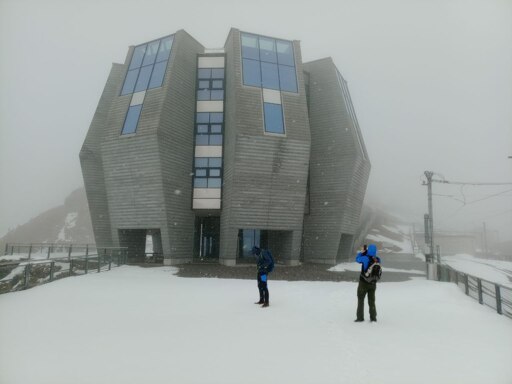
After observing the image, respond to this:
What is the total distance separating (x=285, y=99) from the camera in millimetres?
23438

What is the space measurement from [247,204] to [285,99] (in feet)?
25.8

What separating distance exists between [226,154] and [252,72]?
602 cm

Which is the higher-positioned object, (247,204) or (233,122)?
(233,122)

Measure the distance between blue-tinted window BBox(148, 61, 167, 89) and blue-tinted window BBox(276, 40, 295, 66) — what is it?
8.31 m

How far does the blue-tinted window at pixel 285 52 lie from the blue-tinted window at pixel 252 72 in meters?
1.99

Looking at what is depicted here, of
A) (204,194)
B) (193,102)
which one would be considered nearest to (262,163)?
(204,194)

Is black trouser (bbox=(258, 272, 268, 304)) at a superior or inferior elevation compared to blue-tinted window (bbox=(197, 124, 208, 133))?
inferior

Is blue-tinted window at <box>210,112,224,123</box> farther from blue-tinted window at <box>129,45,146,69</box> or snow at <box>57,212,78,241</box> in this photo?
snow at <box>57,212,78,241</box>

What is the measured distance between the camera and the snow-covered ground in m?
4.27

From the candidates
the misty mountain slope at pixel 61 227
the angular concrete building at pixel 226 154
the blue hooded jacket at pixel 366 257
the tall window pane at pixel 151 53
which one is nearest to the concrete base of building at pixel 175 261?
the angular concrete building at pixel 226 154

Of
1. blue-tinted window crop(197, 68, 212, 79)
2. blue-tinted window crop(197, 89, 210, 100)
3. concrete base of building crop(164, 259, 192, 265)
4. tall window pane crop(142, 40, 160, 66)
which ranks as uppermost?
tall window pane crop(142, 40, 160, 66)

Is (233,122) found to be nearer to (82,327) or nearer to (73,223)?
(82,327)

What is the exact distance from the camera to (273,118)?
22.5m

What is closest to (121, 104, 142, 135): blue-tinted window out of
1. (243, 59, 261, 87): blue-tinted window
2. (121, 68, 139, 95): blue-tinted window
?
(121, 68, 139, 95): blue-tinted window
